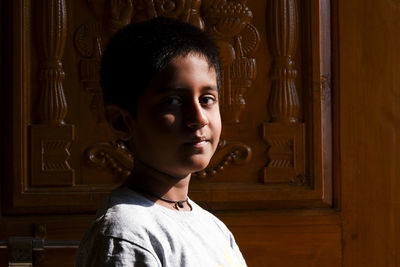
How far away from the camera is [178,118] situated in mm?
667

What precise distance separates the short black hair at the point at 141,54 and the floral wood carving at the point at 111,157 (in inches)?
18.5

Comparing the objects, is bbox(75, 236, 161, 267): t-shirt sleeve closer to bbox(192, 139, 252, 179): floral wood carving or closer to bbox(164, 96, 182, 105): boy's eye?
bbox(164, 96, 182, 105): boy's eye

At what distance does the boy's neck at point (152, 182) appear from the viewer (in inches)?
28.0

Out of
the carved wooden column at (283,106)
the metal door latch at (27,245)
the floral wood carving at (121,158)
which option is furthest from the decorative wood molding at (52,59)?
the carved wooden column at (283,106)

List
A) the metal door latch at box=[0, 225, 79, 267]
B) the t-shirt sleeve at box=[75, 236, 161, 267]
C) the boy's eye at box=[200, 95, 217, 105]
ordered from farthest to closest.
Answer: the metal door latch at box=[0, 225, 79, 267], the boy's eye at box=[200, 95, 217, 105], the t-shirt sleeve at box=[75, 236, 161, 267]

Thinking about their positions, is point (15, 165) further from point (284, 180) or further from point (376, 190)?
point (376, 190)

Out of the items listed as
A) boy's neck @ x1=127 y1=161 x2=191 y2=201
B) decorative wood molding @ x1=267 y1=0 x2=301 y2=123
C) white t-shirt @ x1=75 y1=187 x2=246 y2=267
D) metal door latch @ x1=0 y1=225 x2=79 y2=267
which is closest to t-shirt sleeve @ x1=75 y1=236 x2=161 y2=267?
white t-shirt @ x1=75 y1=187 x2=246 y2=267

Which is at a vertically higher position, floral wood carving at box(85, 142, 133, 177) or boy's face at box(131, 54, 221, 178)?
boy's face at box(131, 54, 221, 178)

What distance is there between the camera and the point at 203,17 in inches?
48.3

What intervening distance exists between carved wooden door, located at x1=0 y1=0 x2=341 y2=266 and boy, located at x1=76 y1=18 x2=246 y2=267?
0.48 metres

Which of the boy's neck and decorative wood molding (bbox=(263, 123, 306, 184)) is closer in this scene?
the boy's neck

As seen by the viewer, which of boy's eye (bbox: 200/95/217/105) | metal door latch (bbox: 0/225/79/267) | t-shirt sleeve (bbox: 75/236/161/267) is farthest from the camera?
metal door latch (bbox: 0/225/79/267)

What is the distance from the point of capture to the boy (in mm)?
639

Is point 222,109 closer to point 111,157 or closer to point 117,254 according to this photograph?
point 111,157
